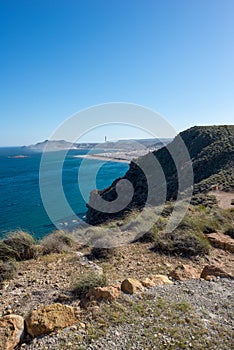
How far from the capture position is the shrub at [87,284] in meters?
4.14

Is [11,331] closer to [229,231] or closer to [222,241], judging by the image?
[222,241]

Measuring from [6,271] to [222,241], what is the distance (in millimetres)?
5580

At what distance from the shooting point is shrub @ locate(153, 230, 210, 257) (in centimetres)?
621

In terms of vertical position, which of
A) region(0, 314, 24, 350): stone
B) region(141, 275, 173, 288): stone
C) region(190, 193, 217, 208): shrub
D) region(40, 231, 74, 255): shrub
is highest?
region(0, 314, 24, 350): stone

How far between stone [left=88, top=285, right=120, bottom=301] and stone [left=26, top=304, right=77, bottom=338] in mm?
476

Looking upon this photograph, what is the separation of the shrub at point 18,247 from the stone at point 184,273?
350 centimetres

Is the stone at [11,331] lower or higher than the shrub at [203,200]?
higher

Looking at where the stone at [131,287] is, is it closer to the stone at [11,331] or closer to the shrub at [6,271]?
the stone at [11,331]

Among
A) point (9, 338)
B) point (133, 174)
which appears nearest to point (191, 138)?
point (133, 174)

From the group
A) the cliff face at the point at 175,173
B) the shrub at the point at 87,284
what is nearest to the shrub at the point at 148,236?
the shrub at the point at 87,284

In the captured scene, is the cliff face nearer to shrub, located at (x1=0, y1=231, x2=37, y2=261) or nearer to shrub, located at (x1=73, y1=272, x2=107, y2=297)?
shrub, located at (x1=0, y1=231, x2=37, y2=261)

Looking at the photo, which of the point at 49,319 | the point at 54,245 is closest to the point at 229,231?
the point at 54,245

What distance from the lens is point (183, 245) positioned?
634cm

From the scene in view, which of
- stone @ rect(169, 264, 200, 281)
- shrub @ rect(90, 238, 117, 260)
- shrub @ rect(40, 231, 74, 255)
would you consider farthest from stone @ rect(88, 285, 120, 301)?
shrub @ rect(40, 231, 74, 255)
